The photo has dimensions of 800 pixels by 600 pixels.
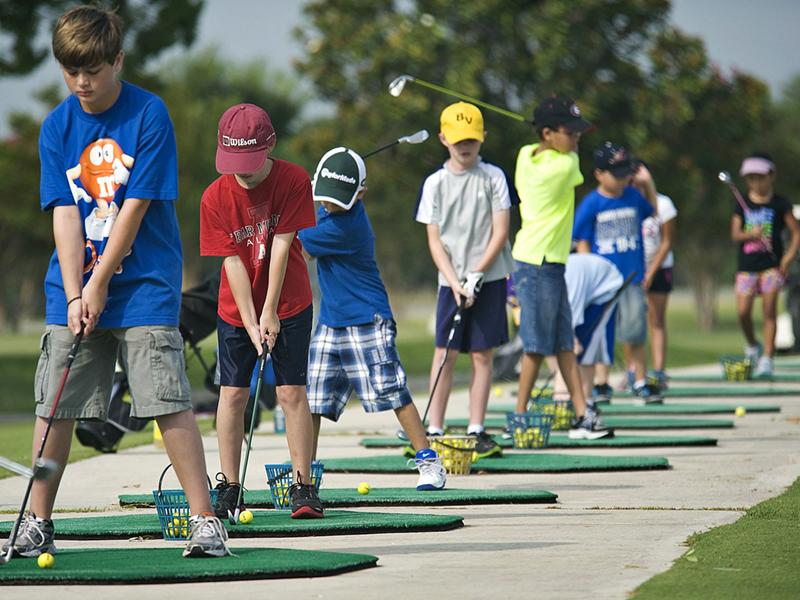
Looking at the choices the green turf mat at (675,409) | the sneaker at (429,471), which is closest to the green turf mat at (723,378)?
the green turf mat at (675,409)

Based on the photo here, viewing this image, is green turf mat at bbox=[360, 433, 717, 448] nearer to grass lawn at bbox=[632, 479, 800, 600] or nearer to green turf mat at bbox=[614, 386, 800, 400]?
grass lawn at bbox=[632, 479, 800, 600]

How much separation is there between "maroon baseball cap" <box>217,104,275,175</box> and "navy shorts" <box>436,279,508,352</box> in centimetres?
353

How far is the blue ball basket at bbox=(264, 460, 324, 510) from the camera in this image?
7.62 metres

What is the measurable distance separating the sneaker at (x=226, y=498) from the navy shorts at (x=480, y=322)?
3.13m

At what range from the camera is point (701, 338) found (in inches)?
1727

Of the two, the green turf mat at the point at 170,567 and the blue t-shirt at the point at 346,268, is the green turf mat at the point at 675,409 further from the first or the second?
the green turf mat at the point at 170,567

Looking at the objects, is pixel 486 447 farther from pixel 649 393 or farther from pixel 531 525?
pixel 649 393

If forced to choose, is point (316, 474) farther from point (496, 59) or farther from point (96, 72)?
point (496, 59)

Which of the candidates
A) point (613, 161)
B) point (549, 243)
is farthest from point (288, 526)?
point (613, 161)

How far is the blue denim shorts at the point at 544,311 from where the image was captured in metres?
11.1

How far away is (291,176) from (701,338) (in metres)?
37.8

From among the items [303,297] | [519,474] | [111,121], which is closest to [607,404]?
[519,474]

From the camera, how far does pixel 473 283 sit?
9969 mm

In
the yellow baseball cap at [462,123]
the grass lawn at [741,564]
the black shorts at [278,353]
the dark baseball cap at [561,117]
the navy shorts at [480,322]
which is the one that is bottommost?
the grass lawn at [741,564]
